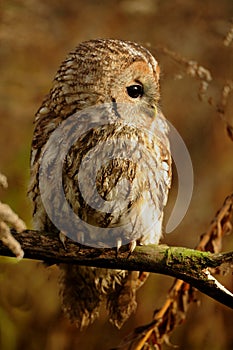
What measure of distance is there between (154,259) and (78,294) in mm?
870

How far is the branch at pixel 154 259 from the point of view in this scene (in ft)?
7.77

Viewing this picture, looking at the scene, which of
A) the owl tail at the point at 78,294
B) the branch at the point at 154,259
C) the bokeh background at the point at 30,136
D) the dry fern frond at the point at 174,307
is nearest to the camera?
the branch at the point at 154,259

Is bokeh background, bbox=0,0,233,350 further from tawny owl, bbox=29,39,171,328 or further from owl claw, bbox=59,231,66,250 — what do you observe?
owl claw, bbox=59,231,66,250

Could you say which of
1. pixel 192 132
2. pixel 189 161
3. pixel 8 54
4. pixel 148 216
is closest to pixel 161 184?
pixel 148 216

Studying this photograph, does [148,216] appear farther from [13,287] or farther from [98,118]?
[13,287]

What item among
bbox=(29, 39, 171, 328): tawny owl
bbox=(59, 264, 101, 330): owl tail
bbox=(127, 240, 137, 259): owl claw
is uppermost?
bbox=(29, 39, 171, 328): tawny owl

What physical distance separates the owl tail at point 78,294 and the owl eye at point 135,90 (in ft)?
2.49

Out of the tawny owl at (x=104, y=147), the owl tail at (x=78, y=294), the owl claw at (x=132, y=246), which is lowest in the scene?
the owl claw at (x=132, y=246)

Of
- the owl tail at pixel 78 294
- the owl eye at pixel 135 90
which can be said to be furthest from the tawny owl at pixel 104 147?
→ the owl tail at pixel 78 294

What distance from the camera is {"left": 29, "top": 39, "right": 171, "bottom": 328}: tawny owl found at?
2.67 metres

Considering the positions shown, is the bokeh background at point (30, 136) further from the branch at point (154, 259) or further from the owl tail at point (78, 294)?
the branch at point (154, 259)

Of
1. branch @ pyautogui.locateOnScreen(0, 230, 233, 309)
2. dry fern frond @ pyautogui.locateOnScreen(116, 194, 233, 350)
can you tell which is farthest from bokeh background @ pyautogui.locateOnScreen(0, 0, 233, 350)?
branch @ pyautogui.locateOnScreen(0, 230, 233, 309)

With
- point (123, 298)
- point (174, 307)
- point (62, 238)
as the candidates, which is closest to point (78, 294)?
point (123, 298)

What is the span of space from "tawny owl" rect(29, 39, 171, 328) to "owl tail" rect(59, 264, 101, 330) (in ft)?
1.16
